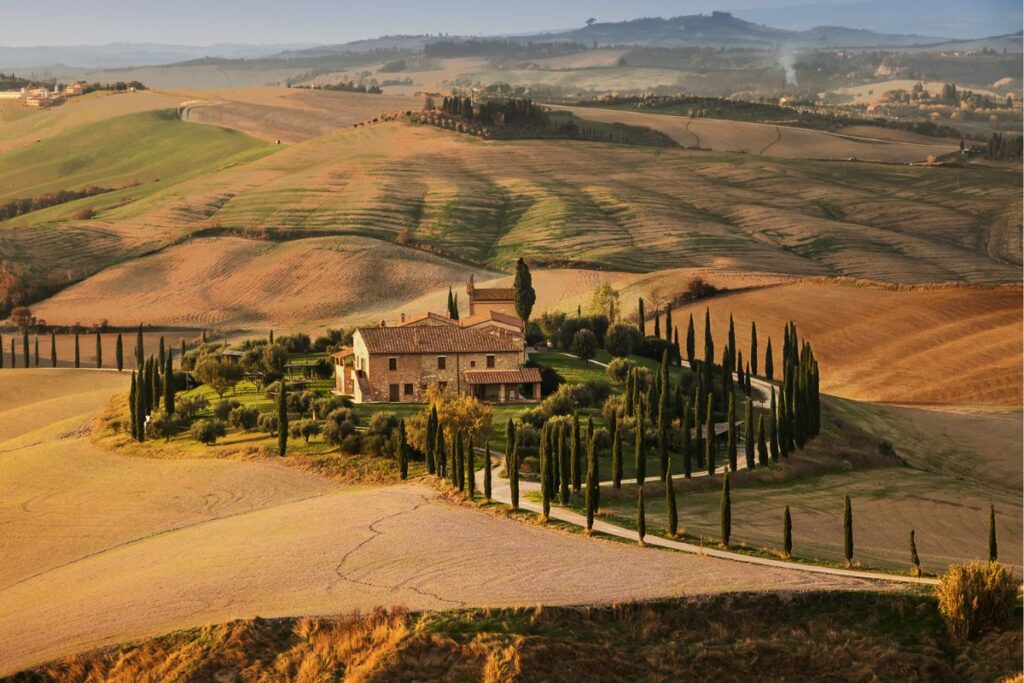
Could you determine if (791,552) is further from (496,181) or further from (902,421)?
(496,181)

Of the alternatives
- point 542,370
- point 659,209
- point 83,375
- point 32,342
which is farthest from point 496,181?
point 542,370

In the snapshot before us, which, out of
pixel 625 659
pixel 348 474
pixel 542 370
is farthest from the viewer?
pixel 542 370

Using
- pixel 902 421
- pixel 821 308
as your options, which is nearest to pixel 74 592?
pixel 902 421

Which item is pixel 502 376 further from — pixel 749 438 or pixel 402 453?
pixel 749 438

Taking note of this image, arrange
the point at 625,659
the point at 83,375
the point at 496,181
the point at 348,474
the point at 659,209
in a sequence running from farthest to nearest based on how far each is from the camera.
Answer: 1. the point at 496,181
2. the point at 659,209
3. the point at 83,375
4. the point at 348,474
5. the point at 625,659

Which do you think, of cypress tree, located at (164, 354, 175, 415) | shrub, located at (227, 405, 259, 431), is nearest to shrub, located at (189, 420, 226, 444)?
shrub, located at (227, 405, 259, 431)

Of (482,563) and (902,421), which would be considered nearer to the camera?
(482,563)

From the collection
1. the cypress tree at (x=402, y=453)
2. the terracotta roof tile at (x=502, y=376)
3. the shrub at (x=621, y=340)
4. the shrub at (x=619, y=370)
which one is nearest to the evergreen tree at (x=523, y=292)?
the shrub at (x=621, y=340)

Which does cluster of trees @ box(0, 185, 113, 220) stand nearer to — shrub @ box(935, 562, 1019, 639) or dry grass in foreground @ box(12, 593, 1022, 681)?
dry grass in foreground @ box(12, 593, 1022, 681)

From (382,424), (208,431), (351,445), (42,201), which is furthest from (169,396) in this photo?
(42,201)
